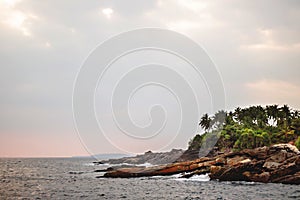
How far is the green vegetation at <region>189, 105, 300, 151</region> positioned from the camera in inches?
3632

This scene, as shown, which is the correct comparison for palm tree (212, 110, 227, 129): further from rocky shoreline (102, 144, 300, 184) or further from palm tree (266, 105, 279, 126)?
rocky shoreline (102, 144, 300, 184)

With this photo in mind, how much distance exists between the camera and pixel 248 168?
2372 inches

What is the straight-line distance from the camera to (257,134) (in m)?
93.5

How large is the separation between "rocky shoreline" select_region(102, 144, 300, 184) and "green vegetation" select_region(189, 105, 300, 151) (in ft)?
34.4

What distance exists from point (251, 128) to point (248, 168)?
4758cm

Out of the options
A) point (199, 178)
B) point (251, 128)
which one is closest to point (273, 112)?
point (251, 128)

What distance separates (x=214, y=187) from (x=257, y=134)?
44823 mm

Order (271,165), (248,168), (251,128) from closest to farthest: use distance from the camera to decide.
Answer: (271,165) < (248,168) < (251,128)

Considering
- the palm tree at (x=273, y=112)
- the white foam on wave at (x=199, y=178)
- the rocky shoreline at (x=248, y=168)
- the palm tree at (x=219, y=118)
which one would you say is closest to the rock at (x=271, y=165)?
the rocky shoreline at (x=248, y=168)

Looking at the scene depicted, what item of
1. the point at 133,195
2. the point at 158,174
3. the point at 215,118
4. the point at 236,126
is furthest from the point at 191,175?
the point at 215,118

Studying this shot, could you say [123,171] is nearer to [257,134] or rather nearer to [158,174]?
[158,174]

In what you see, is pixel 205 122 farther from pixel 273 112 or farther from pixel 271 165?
pixel 271 165

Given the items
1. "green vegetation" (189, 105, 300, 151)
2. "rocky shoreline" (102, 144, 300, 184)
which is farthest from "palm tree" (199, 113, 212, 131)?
"rocky shoreline" (102, 144, 300, 184)

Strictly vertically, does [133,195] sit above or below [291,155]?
below
